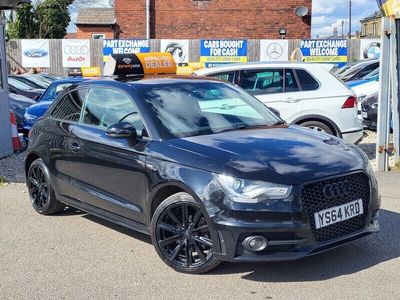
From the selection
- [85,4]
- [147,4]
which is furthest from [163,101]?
[85,4]

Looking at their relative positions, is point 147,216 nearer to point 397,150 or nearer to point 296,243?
point 296,243

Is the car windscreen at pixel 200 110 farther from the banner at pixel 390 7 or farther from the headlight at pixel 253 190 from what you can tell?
the banner at pixel 390 7

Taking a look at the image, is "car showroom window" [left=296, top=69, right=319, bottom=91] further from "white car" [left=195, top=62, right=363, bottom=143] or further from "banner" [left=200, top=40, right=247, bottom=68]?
"banner" [left=200, top=40, right=247, bottom=68]

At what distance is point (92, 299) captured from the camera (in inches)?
161

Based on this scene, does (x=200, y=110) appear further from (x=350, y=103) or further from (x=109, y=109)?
(x=350, y=103)

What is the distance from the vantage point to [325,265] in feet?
15.2

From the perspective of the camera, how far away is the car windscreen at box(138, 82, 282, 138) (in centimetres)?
497

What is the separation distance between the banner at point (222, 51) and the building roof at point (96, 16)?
11.0m

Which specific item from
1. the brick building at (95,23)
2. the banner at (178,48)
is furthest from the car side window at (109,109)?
the brick building at (95,23)

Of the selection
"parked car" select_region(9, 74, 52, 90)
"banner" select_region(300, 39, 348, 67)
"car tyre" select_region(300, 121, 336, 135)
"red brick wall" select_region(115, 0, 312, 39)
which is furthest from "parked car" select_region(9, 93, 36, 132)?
"banner" select_region(300, 39, 348, 67)

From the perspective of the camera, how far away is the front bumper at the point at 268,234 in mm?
4051

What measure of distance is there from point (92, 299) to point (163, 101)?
197 cm

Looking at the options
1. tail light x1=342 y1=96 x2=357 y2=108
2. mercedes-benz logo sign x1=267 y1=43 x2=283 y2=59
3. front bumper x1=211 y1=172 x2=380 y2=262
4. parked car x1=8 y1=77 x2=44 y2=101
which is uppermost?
mercedes-benz logo sign x1=267 y1=43 x2=283 y2=59

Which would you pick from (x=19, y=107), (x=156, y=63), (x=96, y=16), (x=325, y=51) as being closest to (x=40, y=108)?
(x=19, y=107)
